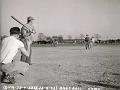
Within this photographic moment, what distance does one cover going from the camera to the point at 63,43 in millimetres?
3287

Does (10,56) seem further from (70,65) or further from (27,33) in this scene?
(70,65)

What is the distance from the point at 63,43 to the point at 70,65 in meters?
0.25

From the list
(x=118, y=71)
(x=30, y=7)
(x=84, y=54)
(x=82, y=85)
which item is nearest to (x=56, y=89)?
(x=82, y=85)

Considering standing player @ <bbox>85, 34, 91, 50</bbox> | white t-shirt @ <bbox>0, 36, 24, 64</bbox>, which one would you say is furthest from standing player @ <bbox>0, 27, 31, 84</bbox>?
standing player @ <bbox>85, 34, 91, 50</bbox>

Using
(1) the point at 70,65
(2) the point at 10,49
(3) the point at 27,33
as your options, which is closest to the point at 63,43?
(1) the point at 70,65

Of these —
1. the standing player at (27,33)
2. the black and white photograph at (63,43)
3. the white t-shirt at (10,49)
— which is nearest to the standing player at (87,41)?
the black and white photograph at (63,43)

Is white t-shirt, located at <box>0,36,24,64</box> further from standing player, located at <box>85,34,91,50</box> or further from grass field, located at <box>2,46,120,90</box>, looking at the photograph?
standing player, located at <box>85,34,91,50</box>

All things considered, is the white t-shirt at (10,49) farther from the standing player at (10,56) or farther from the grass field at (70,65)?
the grass field at (70,65)

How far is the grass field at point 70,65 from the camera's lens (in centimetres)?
323

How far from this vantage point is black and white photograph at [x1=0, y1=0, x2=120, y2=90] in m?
3.19

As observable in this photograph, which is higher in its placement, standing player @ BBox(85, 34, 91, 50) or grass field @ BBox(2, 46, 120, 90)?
standing player @ BBox(85, 34, 91, 50)

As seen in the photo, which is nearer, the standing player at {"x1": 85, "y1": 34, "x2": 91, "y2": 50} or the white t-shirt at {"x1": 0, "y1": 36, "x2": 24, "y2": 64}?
the white t-shirt at {"x1": 0, "y1": 36, "x2": 24, "y2": 64}

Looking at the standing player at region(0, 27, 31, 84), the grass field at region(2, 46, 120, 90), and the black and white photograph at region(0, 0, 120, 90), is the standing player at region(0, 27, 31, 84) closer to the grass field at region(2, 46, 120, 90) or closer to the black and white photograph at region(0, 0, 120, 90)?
the black and white photograph at region(0, 0, 120, 90)

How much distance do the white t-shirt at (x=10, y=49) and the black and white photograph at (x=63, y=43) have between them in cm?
2
